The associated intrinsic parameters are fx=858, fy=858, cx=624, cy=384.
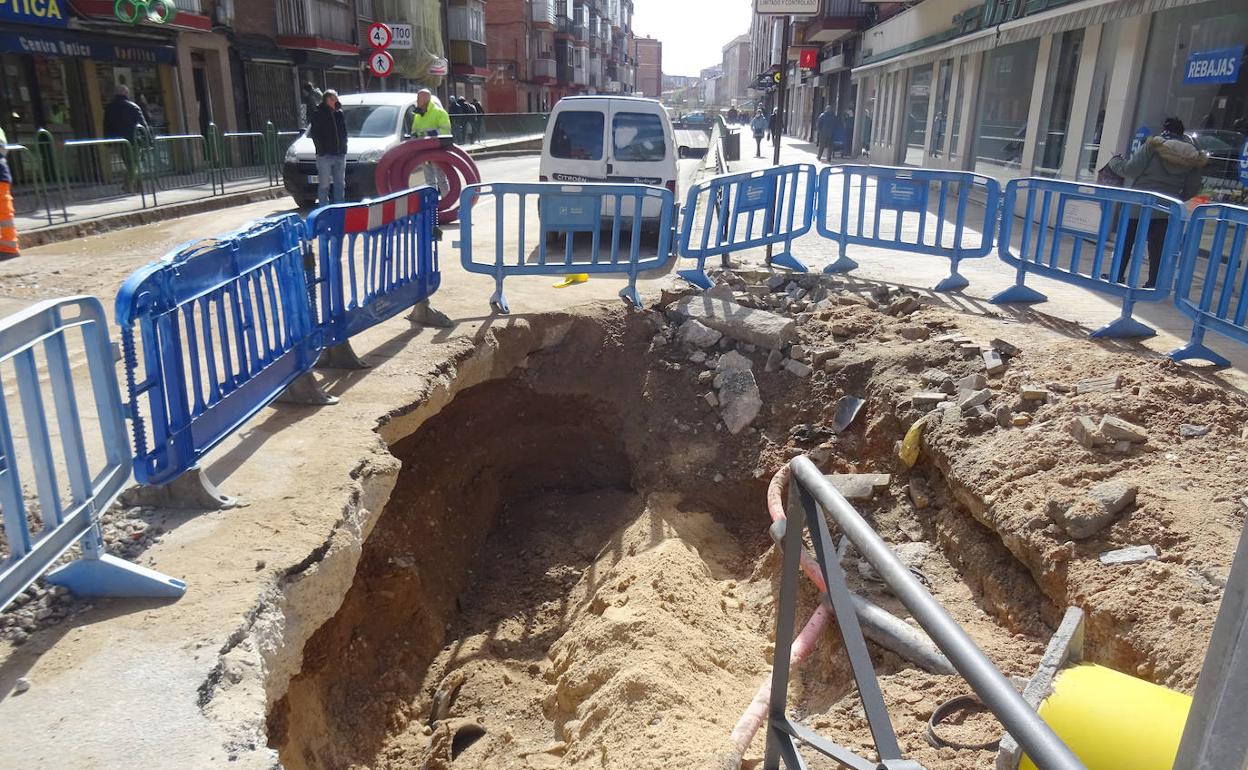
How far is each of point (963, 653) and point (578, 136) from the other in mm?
10800

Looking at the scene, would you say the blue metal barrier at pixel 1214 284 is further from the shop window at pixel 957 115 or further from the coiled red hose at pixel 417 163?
the shop window at pixel 957 115

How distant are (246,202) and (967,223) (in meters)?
13.3

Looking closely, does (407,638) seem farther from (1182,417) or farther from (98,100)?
(98,100)

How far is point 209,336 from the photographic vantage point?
4180 millimetres

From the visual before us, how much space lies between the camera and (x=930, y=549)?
16.4ft

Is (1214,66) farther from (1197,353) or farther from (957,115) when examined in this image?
(957,115)

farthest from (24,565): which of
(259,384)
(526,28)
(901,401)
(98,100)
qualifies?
(526,28)

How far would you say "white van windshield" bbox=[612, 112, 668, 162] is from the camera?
11.6 meters

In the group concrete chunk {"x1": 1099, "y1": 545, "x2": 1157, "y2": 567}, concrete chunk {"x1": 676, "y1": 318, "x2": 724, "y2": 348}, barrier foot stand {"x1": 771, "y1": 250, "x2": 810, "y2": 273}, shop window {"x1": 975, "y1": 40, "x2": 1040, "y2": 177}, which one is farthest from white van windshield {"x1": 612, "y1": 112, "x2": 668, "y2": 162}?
concrete chunk {"x1": 1099, "y1": 545, "x2": 1157, "y2": 567}

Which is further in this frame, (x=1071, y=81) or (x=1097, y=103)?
(x=1071, y=81)

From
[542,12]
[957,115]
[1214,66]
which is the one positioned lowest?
[957,115]

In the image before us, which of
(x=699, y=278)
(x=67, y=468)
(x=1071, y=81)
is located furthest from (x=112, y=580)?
(x=1071, y=81)

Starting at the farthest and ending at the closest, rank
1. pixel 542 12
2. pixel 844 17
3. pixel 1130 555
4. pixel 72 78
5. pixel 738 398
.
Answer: pixel 542 12, pixel 844 17, pixel 72 78, pixel 738 398, pixel 1130 555

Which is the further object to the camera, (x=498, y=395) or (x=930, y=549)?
(x=498, y=395)
